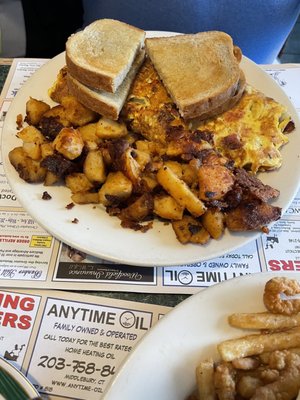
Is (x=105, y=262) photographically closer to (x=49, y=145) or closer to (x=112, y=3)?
(x=49, y=145)

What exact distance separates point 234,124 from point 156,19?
2.90ft

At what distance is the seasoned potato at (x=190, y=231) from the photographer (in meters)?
1.25

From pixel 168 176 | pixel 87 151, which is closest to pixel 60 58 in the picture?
pixel 87 151

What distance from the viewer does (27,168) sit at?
1.37 m

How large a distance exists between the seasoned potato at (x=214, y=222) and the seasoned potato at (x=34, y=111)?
2.33ft

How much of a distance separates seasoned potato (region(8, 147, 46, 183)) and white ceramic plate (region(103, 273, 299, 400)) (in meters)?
0.65

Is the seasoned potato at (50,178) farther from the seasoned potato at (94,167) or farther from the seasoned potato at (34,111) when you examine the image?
the seasoned potato at (34,111)

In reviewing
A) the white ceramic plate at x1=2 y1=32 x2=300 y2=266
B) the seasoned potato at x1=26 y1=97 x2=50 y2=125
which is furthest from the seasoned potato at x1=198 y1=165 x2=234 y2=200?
the seasoned potato at x1=26 y1=97 x2=50 y2=125

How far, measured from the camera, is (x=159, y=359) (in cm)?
94

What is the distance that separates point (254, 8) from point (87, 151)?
1.22 meters

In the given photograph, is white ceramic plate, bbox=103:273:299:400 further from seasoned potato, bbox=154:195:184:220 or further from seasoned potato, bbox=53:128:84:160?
seasoned potato, bbox=53:128:84:160

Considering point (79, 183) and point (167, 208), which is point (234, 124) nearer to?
point (167, 208)

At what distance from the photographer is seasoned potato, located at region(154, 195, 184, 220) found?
1.28m

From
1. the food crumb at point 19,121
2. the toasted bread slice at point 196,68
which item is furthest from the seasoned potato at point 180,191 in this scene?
the food crumb at point 19,121
